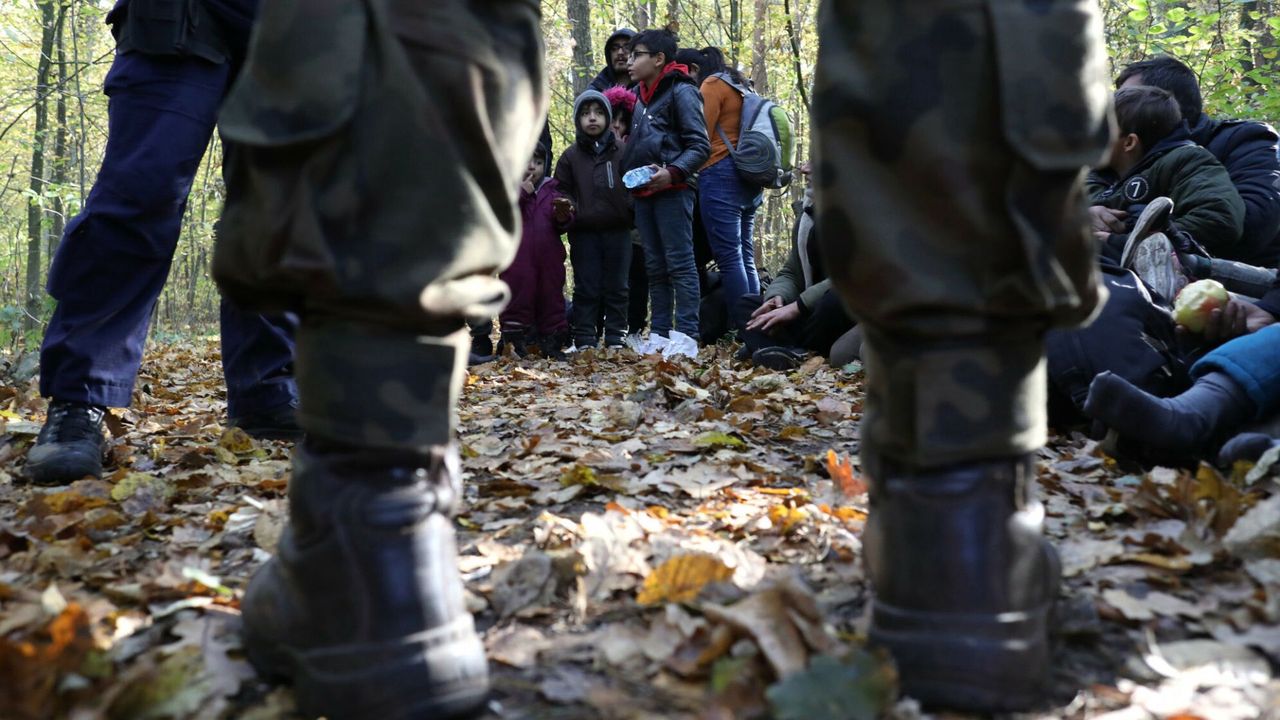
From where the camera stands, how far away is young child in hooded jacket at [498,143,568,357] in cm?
771

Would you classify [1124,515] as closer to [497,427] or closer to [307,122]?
[307,122]

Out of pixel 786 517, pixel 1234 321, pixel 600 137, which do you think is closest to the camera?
pixel 786 517

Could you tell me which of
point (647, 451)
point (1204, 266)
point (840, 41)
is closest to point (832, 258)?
point (840, 41)

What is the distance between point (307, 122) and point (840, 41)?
2.12 ft

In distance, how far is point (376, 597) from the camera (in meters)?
1.03

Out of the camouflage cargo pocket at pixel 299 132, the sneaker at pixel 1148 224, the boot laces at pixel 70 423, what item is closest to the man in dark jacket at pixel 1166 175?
the sneaker at pixel 1148 224

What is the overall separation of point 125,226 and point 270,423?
86cm

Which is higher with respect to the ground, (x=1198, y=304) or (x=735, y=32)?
(x=735, y=32)

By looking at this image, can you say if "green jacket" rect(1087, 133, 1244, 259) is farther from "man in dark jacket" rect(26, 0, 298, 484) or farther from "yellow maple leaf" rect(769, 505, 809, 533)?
"man in dark jacket" rect(26, 0, 298, 484)

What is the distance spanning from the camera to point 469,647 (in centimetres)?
107

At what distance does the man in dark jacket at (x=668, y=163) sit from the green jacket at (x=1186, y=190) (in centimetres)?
353

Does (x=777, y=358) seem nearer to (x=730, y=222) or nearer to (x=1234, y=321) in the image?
(x=730, y=222)

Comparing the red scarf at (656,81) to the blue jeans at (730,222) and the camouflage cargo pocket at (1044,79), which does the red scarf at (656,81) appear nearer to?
the blue jeans at (730,222)

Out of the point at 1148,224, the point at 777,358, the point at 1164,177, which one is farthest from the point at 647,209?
the point at 1148,224
